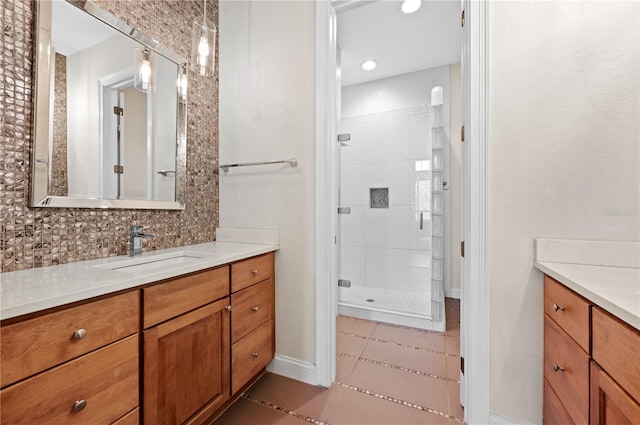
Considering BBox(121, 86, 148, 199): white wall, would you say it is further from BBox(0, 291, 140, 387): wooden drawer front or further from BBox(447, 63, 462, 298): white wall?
BBox(447, 63, 462, 298): white wall

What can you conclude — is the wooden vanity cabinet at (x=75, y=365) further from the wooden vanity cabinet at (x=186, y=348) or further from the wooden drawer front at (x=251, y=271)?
the wooden drawer front at (x=251, y=271)

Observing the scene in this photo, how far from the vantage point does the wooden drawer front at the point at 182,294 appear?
944 millimetres

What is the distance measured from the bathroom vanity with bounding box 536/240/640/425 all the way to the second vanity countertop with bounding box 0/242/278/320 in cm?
134

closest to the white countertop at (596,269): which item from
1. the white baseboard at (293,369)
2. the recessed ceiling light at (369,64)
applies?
the white baseboard at (293,369)

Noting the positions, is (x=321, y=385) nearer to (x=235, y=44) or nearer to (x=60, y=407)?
(x=60, y=407)

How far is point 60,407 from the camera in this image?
0.71m

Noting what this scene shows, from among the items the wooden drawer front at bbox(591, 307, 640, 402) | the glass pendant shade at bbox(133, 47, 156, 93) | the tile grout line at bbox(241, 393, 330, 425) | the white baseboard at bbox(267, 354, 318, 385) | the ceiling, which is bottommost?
the tile grout line at bbox(241, 393, 330, 425)

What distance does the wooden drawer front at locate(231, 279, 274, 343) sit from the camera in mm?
1343

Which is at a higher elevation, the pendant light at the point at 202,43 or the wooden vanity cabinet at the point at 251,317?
the pendant light at the point at 202,43

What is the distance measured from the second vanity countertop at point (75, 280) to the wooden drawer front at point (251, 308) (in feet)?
0.73

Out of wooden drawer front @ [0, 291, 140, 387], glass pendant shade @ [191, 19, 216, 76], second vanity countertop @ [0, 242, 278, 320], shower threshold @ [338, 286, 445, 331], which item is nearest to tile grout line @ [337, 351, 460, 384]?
shower threshold @ [338, 286, 445, 331]

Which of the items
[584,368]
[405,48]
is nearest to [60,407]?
[584,368]

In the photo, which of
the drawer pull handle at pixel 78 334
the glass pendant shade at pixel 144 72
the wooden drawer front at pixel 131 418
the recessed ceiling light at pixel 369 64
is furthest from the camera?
the recessed ceiling light at pixel 369 64

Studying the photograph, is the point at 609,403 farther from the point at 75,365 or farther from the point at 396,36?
the point at 396,36
